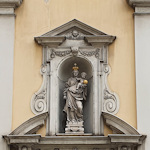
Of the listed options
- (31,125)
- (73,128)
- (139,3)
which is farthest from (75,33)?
(31,125)

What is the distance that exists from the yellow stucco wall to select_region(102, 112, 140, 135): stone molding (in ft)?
0.69

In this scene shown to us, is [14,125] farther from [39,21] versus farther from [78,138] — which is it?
[39,21]

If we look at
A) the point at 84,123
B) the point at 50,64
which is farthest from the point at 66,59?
the point at 84,123

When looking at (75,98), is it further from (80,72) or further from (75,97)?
(80,72)

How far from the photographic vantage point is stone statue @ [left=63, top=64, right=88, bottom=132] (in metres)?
15.4

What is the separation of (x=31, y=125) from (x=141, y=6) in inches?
145

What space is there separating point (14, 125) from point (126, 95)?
2.58 meters

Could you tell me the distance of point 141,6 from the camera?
15.7 meters

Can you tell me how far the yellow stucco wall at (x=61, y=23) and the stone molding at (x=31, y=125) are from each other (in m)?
0.20

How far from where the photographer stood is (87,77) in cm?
1588

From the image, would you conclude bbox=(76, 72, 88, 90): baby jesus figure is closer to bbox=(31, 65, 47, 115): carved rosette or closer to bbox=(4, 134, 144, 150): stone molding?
bbox=(31, 65, 47, 115): carved rosette

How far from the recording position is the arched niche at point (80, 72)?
15625mm

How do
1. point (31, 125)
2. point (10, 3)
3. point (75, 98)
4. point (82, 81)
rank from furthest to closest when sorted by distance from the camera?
point (10, 3) < point (82, 81) < point (75, 98) < point (31, 125)

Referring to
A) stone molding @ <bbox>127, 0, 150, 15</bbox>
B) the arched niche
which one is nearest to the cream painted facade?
stone molding @ <bbox>127, 0, 150, 15</bbox>
